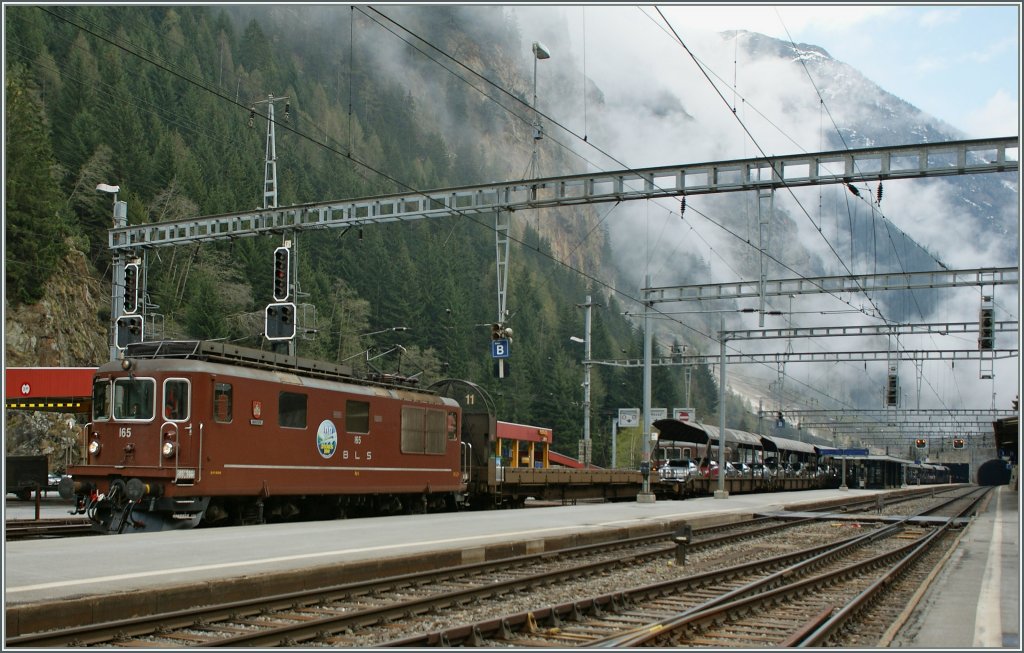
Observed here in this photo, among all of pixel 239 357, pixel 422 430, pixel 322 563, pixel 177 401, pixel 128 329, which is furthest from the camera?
pixel 422 430

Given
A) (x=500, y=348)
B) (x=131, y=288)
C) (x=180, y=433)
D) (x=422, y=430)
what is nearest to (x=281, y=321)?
(x=422, y=430)

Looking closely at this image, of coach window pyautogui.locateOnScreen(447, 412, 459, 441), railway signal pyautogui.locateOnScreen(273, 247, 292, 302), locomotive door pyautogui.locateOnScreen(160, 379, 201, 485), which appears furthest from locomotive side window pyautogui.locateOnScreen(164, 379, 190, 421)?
coach window pyautogui.locateOnScreen(447, 412, 459, 441)

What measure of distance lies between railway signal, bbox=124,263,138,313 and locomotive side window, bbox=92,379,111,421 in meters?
6.58

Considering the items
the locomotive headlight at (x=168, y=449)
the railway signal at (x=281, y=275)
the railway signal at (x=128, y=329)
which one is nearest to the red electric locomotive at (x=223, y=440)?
the locomotive headlight at (x=168, y=449)

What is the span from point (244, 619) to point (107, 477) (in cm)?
906

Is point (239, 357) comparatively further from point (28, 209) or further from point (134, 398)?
point (28, 209)

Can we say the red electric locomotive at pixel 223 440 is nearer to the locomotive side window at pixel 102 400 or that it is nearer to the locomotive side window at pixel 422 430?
the locomotive side window at pixel 102 400

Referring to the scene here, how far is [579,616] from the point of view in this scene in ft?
35.8

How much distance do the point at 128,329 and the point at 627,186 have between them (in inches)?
501

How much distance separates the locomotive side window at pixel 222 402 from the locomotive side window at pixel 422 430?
5.96 m

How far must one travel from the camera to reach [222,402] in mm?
18047

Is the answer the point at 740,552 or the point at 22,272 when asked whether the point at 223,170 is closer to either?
the point at 22,272

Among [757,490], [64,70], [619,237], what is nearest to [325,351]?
[64,70]

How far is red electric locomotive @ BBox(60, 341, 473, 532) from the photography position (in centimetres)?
1747
